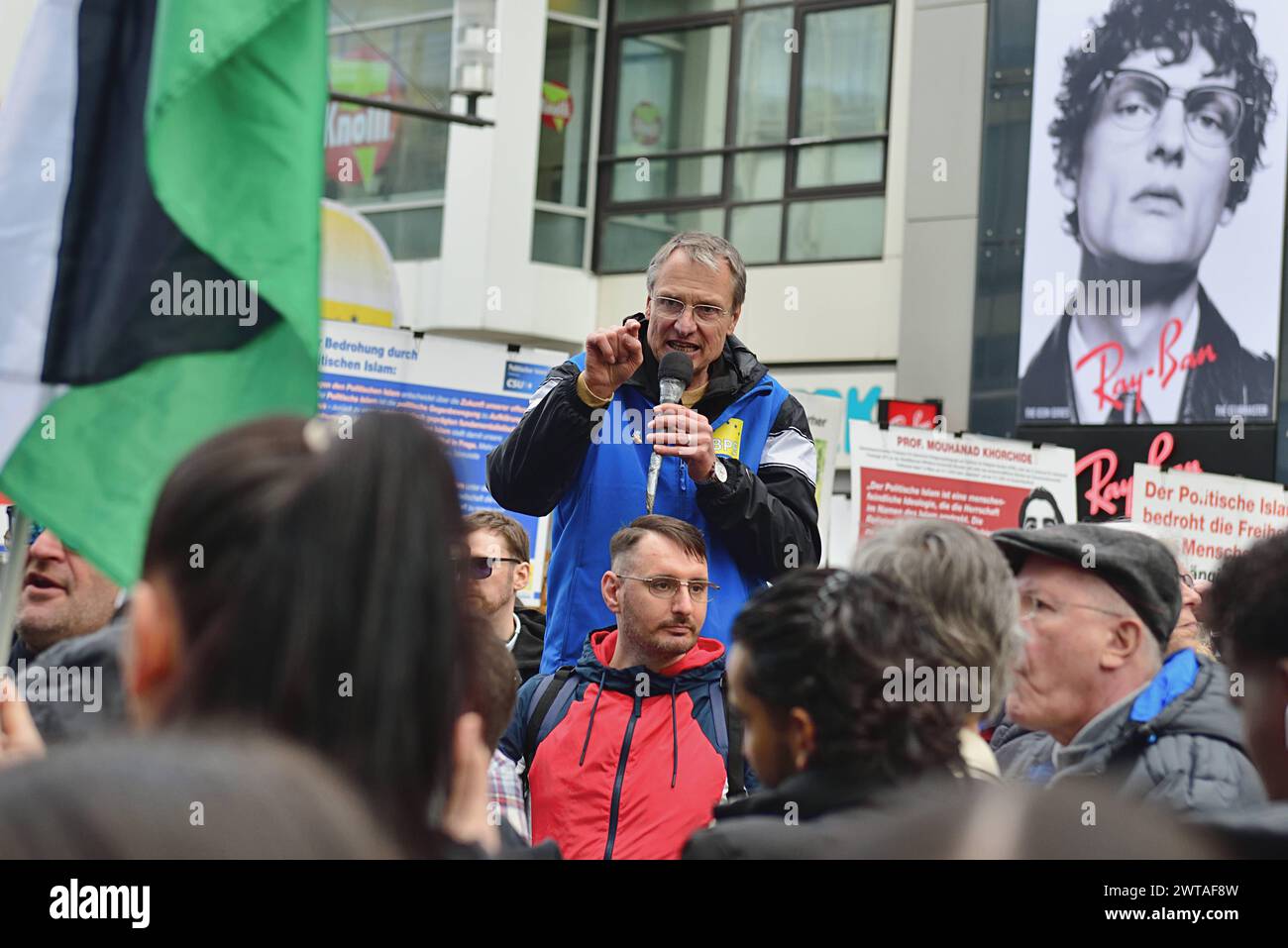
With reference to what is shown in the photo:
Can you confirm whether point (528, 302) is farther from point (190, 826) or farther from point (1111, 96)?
point (190, 826)

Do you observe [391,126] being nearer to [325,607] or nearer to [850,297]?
[850,297]

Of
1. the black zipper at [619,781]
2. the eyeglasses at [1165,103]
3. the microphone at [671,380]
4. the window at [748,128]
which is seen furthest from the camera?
the window at [748,128]

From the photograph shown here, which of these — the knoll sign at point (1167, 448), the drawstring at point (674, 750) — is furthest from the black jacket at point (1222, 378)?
the drawstring at point (674, 750)

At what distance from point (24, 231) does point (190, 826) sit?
2.86 m

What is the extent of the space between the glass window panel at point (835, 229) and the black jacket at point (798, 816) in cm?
1676

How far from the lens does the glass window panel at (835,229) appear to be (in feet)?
62.1

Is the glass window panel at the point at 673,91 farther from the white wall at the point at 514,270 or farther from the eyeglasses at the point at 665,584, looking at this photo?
the eyeglasses at the point at 665,584

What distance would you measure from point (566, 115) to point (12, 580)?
18.1 meters

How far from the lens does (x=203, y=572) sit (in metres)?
1.49

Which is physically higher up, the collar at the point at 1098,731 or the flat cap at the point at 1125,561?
the flat cap at the point at 1125,561

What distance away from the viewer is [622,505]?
4.64m

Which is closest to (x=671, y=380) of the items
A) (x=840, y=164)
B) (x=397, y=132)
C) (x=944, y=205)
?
(x=944, y=205)
